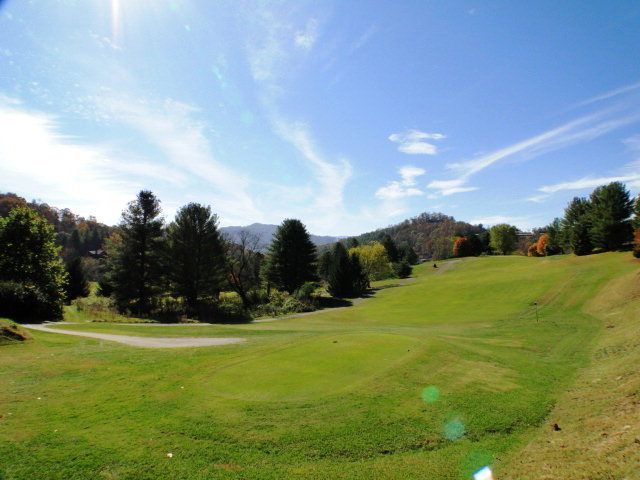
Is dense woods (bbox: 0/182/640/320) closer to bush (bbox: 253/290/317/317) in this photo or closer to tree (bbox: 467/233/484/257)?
bush (bbox: 253/290/317/317)

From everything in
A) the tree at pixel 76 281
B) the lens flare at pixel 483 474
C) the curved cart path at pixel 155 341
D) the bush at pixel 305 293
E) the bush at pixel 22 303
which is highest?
the tree at pixel 76 281

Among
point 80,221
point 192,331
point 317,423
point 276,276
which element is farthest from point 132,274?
point 80,221

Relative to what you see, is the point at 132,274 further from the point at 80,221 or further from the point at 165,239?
the point at 80,221

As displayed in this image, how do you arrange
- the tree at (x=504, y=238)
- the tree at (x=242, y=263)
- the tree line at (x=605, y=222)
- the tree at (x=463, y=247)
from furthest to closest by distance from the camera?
1. the tree at (x=463, y=247)
2. the tree at (x=504, y=238)
3. the tree line at (x=605, y=222)
4. the tree at (x=242, y=263)

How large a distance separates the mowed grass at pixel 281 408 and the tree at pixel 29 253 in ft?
60.1

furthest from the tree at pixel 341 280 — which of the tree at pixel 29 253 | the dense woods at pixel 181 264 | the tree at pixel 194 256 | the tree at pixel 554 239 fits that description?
the tree at pixel 554 239

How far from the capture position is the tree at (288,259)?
58.1 m

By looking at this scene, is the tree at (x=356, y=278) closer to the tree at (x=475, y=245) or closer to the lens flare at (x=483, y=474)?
the lens flare at (x=483, y=474)

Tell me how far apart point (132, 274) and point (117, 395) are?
31.5m

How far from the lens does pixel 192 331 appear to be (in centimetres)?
2384

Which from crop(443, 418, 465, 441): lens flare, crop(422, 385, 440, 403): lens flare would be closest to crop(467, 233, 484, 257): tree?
crop(422, 385, 440, 403): lens flare

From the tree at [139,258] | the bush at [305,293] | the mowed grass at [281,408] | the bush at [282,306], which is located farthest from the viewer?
the bush at [305,293]

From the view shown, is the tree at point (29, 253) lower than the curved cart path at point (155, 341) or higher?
higher

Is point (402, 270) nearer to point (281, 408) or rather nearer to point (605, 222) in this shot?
point (605, 222)
